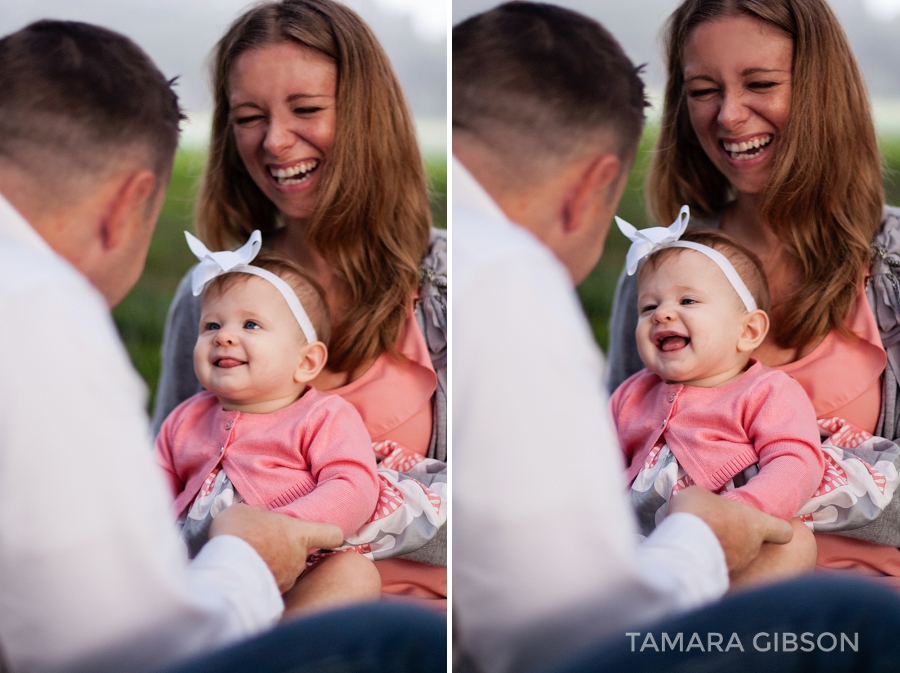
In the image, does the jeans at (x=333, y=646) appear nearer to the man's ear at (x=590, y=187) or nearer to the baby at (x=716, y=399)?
the baby at (x=716, y=399)

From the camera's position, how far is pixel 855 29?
2.00 m

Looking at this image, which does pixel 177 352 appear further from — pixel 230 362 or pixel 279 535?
pixel 279 535

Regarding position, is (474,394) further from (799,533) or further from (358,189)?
(799,533)

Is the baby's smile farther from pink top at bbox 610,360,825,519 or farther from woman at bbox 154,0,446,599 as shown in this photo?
woman at bbox 154,0,446,599

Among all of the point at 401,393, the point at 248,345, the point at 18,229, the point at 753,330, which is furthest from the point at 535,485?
the point at 18,229

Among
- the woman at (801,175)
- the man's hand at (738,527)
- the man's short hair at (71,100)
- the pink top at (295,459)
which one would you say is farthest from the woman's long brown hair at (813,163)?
the man's short hair at (71,100)

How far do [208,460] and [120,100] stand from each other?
791 mm

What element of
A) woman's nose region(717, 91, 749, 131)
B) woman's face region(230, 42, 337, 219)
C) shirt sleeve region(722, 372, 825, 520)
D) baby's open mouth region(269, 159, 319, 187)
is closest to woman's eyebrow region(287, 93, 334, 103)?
woman's face region(230, 42, 337, 219)

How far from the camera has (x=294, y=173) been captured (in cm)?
204

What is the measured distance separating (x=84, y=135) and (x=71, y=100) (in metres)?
0.08

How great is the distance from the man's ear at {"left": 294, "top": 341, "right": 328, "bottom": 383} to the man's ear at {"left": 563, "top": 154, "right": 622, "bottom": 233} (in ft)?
2.01

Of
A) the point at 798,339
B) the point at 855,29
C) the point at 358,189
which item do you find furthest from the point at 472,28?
the point at 798,339

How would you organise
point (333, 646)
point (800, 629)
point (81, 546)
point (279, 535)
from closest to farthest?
point (333, 646), point (800, 629), point (81, 546), point (279, 535)

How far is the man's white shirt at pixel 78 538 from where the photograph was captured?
1.81 meters
